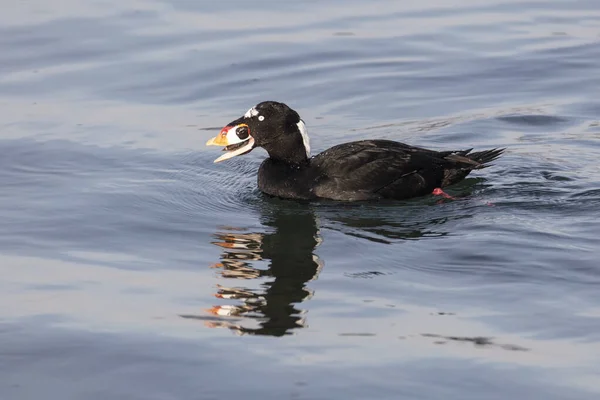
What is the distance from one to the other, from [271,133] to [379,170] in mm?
1191

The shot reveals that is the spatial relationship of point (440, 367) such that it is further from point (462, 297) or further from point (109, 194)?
point (109, 194)

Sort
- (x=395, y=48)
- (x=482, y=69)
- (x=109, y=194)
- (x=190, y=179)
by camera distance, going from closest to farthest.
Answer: (x=109, y=194)
(x=190, y=179)
(x=482, y=69)
(x=395, y=48)

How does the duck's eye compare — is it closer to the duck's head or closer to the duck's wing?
the duck's head

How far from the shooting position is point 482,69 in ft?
51.6

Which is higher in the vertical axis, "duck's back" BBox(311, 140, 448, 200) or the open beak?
the open beak

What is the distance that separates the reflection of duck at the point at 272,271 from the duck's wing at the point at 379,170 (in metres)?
0.48

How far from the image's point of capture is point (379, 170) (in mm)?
11000

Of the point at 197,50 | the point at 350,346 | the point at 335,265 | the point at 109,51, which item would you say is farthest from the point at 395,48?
the point at 350,346

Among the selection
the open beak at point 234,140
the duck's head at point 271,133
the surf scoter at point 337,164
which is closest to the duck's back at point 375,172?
the surf scoter at point 337,164

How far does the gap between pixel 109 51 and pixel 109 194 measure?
18.5ft

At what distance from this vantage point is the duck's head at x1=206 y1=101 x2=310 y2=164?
11.4 meters

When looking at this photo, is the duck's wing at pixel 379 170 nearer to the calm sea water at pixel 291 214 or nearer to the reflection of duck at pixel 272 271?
the calm sea water at pixel 291 214

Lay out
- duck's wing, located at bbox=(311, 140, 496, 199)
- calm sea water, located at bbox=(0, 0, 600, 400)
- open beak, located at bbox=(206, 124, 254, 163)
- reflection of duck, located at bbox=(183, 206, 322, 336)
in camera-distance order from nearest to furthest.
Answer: calm sea water, located at bbox=(0, 0, 600, 400) < reflection of duck, located at bbox=(183, 206, 322, 336) < duck's wing, located at bbox=(311, 140, 496, 199) < open beak, located at bbox=(206, 124, 254, 163)

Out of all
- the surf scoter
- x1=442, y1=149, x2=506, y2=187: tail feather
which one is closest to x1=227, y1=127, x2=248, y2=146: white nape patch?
the surf scoter
